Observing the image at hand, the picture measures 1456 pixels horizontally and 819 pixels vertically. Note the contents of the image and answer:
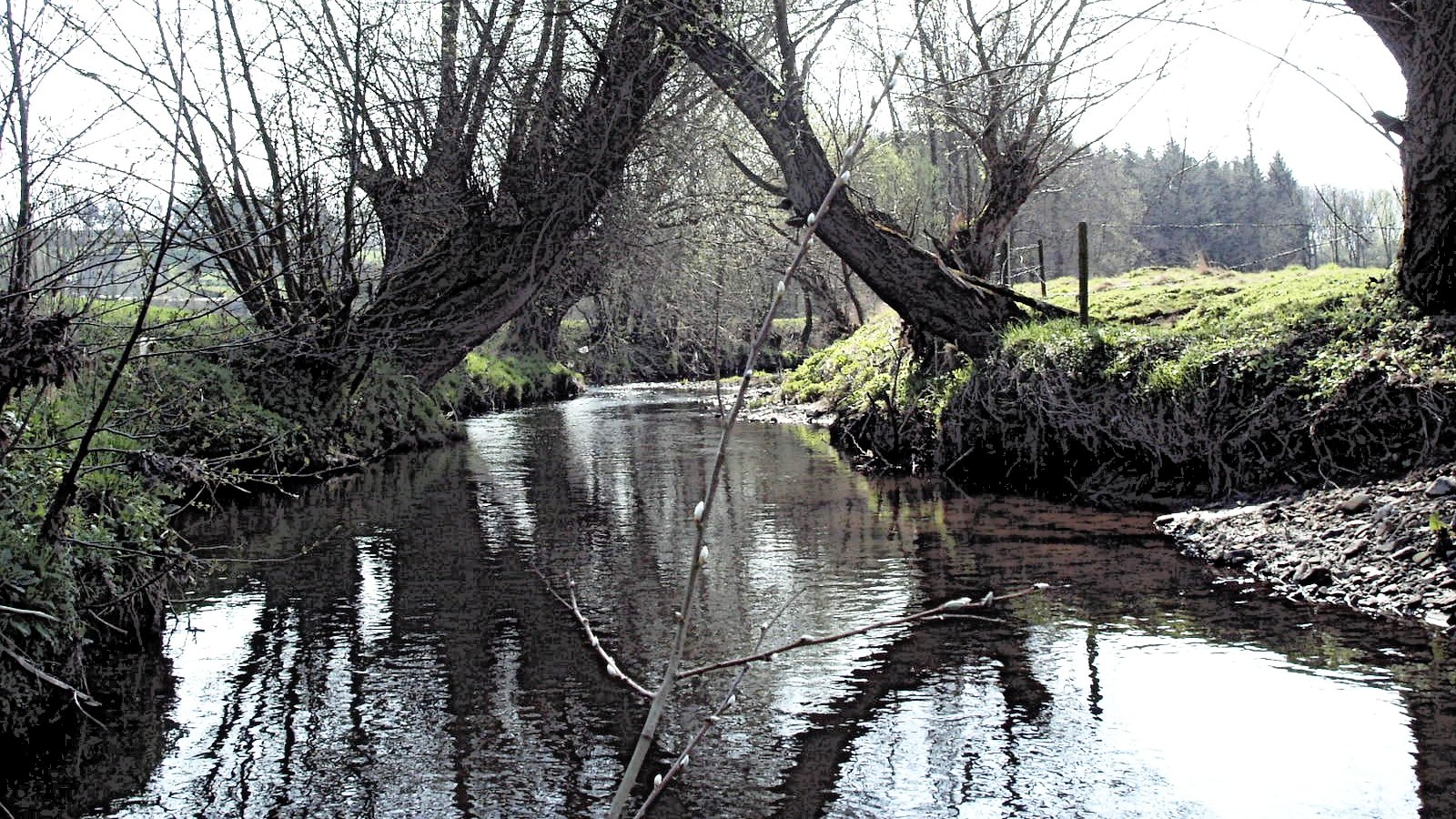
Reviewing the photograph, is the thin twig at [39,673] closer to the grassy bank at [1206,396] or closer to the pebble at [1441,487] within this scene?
the pebble at [1441,487]

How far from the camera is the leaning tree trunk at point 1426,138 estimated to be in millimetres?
9398

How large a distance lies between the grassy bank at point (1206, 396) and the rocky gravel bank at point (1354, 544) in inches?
21.2

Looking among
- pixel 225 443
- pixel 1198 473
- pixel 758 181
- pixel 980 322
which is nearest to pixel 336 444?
pixel 225 443

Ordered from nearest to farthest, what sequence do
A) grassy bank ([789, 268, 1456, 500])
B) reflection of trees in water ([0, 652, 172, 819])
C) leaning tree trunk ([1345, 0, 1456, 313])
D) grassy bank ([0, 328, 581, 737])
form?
reflection of trees in water ([0, 652, 172, 819])
grassy bank ([0, 328, 581, 737])
grassy bank ([789, 268, 1456, 500])
leaning tree trunk ([1345, 0, 1456, 313])

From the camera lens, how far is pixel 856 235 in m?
13.8

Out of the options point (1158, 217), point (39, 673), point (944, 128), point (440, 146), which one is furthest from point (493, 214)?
point (1158, 217)

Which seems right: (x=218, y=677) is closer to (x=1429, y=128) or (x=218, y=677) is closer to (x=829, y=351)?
(x=1429, y=128)

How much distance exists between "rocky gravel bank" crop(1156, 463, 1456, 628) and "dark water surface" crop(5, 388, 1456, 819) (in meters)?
0.35

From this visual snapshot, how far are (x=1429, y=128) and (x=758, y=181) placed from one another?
6.92 metres

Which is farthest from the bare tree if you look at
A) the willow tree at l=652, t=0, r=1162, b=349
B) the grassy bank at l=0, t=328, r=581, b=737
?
the grassy bank at l=0, t=328, r=581, b=737

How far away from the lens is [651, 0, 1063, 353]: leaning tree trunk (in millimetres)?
12844

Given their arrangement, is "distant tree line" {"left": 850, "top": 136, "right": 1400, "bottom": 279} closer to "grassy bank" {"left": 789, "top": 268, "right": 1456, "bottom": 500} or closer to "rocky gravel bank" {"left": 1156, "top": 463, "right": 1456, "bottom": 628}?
"grassy bank" {"left": 789, "top": 268, "right": 1456, "bottom": 500}

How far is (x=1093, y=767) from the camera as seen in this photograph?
15.6 ft

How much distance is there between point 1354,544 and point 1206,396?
2.87 m
